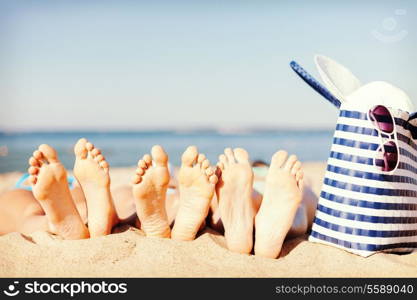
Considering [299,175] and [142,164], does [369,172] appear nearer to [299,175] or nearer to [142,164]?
[299,175]

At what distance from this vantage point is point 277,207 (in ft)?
4.64

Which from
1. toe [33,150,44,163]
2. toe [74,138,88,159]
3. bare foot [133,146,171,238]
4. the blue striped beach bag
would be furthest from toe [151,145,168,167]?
the blue striped beach bag

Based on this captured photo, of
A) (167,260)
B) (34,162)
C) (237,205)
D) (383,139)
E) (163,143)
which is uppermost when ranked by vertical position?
(383,139)

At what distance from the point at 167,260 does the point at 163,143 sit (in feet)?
33.0

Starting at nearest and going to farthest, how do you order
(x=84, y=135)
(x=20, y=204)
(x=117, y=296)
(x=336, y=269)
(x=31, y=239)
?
(x=117, y=296), (x=336, y=269), (x=31, y=239), (x=20, y=204), (x=84, y=135)

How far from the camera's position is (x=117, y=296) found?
1.22 m

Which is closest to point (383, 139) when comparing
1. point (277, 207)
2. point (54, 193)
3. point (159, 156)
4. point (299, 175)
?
point (299, 175)

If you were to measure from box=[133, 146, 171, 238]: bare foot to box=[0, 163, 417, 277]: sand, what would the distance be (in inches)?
3.0

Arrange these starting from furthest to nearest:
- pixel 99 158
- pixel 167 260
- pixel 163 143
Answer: pixel 163 143 < pixel 99 158 < pixel 167 260

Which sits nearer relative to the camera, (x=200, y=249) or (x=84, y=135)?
(x=200, y=249)

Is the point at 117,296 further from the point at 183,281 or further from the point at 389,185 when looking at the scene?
the point at 389,185

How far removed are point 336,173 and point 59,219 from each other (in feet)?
2.71

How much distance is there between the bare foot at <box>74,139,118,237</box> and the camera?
1451 millimetres

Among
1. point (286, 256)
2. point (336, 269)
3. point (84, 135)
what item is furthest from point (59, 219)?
point (84, 135)
